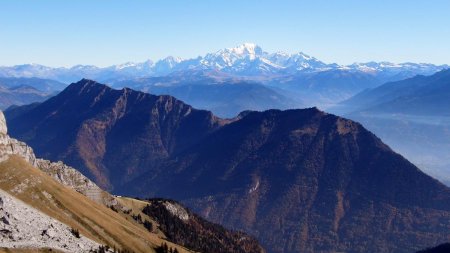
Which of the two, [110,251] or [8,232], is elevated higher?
[8,232]

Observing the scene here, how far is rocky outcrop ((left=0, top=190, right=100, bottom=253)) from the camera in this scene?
16575 cm

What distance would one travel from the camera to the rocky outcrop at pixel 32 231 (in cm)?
16575

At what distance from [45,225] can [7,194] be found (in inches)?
889

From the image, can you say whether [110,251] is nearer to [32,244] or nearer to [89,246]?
[89,246]

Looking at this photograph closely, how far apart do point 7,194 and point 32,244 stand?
35261 mm

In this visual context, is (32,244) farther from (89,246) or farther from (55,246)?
(89,246)

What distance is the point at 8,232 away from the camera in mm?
166500

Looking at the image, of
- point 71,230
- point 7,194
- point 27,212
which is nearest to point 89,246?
point 71,230

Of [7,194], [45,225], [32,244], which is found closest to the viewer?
[32,244]

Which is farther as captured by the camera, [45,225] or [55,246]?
[45,225]

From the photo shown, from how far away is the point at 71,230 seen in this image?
193m

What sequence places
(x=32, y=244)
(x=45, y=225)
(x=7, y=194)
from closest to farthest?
1. (x=32, y=244)
2. (x=45, y=225)
3. (x=7, y=194)

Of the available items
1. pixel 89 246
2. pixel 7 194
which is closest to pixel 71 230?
pixel 89 246

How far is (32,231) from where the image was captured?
173625mm
